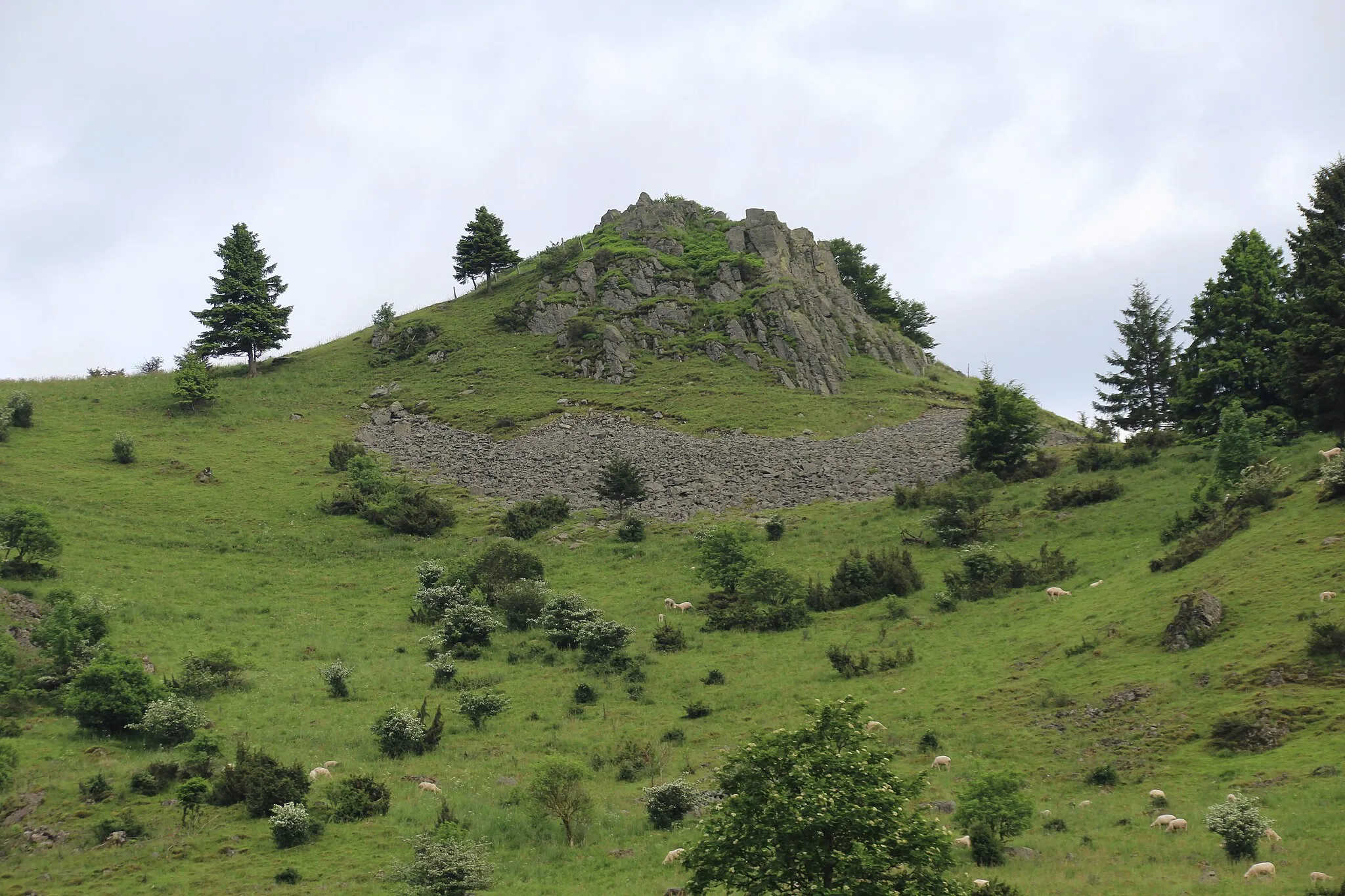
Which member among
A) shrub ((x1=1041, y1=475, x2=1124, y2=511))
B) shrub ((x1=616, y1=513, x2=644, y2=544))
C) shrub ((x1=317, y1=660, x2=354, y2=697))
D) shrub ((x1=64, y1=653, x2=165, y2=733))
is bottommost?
shrub ((x1=317, y1=660, x2=354, y2=697))

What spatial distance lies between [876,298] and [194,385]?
78.0 m

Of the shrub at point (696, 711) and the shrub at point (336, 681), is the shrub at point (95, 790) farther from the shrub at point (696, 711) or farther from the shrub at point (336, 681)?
the shrub at point (696, 711)

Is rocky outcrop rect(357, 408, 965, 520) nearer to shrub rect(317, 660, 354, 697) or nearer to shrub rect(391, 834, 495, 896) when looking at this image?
shrub rect(317, 660, 354, 697)

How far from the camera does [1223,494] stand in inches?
1716

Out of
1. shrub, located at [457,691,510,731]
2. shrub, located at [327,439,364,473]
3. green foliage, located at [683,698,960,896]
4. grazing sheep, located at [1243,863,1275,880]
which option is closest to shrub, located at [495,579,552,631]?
shrub, located at [457,691,510,731]

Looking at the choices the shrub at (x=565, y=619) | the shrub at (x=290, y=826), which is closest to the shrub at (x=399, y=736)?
the shrub at (x=290, y=826)

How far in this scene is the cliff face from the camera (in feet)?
300

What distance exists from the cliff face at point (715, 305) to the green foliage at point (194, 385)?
104 ft

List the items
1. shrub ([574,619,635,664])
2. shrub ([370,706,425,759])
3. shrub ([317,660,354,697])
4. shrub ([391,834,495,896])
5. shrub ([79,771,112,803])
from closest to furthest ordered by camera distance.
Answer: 1. shrub ([391,834,495,896])
2. shrub ([79,771,112,803])
3. shrub ([370,706,425,759])
4. shrub ([317,660,354,697])
5. shrub ([574,619,635,664])

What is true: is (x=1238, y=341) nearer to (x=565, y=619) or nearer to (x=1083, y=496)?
(x=1083, y=496)

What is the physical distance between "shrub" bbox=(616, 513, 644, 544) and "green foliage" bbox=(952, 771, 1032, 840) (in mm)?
36345

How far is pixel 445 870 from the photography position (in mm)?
20766

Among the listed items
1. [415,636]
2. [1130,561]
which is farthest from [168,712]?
[1130,561]

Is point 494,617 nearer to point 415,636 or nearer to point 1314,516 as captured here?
point 415,636
